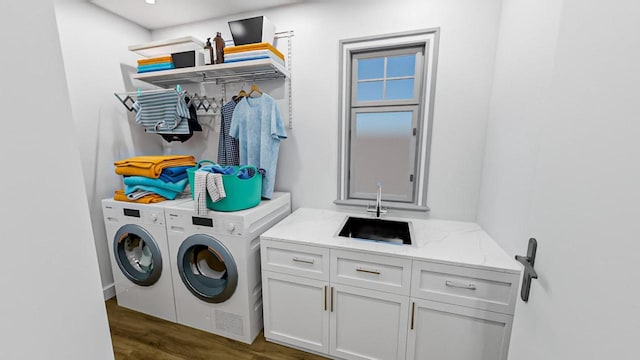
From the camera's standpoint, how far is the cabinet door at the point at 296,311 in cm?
155

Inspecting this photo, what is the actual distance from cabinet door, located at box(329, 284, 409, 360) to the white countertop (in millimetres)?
271

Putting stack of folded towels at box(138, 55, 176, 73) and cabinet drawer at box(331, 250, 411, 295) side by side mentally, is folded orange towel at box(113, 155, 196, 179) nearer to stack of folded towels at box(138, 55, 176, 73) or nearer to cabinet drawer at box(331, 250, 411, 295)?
stack of folded towels at box(138, 55, 176, 73)

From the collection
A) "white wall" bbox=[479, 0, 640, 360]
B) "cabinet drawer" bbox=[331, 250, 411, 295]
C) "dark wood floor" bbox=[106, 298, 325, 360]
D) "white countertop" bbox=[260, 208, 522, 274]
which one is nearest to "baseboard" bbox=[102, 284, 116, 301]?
"dark wood floor" bbox=[106, 298, 325, 360]

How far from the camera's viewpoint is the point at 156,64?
6.82ft

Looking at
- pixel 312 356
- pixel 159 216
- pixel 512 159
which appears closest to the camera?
pixel 512 159

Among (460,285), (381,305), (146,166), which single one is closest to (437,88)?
(460,285)

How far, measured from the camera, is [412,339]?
1396 mm

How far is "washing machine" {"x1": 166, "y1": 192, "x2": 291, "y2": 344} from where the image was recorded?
5.32 ft

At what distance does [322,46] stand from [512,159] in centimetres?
160

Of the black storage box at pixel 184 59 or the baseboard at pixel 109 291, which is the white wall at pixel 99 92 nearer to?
the baseboard at pixel 109 291

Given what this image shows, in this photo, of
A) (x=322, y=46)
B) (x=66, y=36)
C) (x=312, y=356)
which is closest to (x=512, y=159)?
(x=322, y=46)

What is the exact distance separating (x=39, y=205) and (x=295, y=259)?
4.20 ft

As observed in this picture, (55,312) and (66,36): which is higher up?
(66,36)

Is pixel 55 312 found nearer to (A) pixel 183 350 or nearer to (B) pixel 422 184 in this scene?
(A) pixel 183 350
